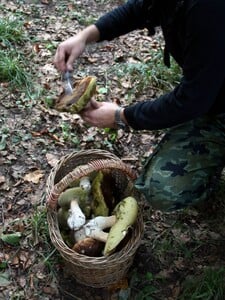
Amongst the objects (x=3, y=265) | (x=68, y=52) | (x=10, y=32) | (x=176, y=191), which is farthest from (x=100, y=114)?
(x=10, y=32)

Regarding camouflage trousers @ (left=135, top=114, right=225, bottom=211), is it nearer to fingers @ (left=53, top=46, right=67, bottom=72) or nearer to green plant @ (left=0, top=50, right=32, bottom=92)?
fingers @ (left=53, top=46, right=67, bottom=72)

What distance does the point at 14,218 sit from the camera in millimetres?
2350

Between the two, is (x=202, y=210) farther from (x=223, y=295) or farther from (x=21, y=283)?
(x=21, y=283)

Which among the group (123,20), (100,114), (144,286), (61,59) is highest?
(123,20)

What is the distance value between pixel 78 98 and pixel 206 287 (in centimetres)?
99

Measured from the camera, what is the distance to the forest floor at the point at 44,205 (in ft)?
6.95

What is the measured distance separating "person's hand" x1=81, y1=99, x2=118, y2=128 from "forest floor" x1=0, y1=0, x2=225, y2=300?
61 cm

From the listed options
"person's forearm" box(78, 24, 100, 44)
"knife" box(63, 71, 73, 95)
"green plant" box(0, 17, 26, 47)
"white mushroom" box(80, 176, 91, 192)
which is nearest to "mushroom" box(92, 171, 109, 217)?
"white mushroom" box(80, 176, 91, 192)

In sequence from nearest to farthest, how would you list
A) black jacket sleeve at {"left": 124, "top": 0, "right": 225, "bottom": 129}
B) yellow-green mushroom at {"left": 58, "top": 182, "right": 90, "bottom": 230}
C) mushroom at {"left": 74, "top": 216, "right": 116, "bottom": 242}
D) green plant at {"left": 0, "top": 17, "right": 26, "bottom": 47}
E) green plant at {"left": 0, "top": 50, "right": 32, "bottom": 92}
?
black jacket sleeve at {"left": 124, "top": 0, "right": 225, "bottom": 129} → mushroom at {"left": 74, "top": 216, "right": 116, "bottom": 242} → yellow-green mushroom at {"left": 58, "top": 182, "right": 90, "bottom": 230} → green plant at {"left": 0, "top": 50, "right": 32, "bottom": 92} → green plant at {"left": 0, "top": 17, "right": 26, "bottom": 47}

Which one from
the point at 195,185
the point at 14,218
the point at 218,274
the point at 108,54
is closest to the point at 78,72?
the point at 108,54

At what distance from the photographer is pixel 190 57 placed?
5.35ft

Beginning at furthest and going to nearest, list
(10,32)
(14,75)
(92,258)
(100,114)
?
1. (10,32)
2. (14,75)
3. (100,114)
4. (92,258)

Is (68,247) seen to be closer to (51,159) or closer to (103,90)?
(51,159)

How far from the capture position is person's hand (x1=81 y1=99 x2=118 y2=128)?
6.46 feet
